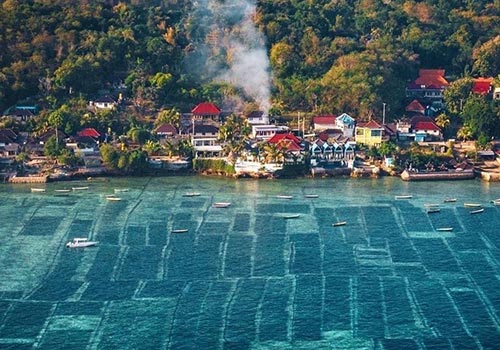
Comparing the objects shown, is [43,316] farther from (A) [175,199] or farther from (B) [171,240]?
(A) [175,199]

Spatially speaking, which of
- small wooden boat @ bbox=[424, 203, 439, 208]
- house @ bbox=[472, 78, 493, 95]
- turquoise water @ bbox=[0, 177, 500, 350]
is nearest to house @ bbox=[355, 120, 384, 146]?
turquoise water @ bbox=[0, 177, 500, 350]

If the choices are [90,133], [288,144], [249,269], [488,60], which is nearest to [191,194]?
[288,144]

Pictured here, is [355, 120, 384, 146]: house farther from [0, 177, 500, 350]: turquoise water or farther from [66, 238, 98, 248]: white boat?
[66, 238, 98, 248]: white boat

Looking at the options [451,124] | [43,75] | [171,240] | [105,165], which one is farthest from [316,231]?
[43,75]

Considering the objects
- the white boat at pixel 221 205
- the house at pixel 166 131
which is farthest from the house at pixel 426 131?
the white boat at pixel 221 205

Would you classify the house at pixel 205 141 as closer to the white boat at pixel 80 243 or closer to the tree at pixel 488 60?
the white boat at pixel 80 243

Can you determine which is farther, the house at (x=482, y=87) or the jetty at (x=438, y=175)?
the house at (x=482, y=87)

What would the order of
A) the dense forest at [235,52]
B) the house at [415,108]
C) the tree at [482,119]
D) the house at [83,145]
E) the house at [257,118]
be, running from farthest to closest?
the house at [415,108], the dense forest at [235,52], the house at [257,118], the tree at [482,119], the house at [83,145]
